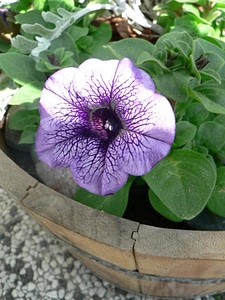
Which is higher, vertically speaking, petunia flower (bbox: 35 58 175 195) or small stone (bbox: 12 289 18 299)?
petunia flower (bbox: 35 58 175 195)

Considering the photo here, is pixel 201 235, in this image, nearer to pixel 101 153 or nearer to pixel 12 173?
pixel 101 153

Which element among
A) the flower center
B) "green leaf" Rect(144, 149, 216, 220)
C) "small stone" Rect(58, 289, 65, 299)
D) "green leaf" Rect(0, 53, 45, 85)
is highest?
the flower center

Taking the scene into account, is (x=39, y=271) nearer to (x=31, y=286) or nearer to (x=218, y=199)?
(x=31, y=286)

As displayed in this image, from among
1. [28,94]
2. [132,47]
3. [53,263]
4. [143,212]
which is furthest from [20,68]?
[53,263]

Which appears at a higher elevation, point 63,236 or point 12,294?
point 63,236

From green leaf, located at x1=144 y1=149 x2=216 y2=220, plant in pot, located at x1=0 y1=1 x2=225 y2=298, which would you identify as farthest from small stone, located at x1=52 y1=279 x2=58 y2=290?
green leaf, located at x1=144 y1=149 x2=216 y2=220

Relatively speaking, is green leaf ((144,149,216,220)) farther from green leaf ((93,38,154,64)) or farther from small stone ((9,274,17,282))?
small stone ((9,274,17,282))

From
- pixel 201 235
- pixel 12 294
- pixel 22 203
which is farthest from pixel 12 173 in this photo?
pixel 12 294

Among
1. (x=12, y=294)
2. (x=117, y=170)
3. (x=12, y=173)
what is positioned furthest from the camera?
(x=12, y=294)
